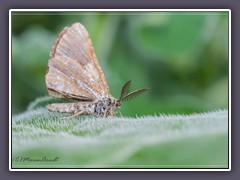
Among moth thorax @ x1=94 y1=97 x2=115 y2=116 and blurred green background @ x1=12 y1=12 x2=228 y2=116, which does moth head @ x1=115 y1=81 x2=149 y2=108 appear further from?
blurred green background @ x1=12 y1=12 x2=228 y2=116

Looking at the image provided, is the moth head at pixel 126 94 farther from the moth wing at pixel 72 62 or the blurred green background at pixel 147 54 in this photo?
the blurred green background at pixel 147 54

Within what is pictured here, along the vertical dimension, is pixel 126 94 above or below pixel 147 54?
below

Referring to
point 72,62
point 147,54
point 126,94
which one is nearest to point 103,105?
point 126,94

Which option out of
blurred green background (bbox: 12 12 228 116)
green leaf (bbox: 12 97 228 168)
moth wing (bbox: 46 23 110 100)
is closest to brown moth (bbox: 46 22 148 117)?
moth wing (bbox: 46 23 110 100)

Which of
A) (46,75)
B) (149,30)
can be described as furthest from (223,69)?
(46,75)

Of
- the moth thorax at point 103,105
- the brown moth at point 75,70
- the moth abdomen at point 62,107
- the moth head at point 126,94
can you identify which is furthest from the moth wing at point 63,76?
the moth head at point 126,94

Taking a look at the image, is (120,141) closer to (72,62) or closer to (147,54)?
(72,62)

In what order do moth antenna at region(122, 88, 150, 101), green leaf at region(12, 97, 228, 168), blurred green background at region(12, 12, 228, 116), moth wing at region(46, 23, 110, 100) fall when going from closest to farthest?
green leaf at region(12, 97, 228, 168), moth antenna at region(122, 88, 150, 101), moth wing at region(46, 23, 110, 100), blurred green background at region(12, 12, 228, 116)
